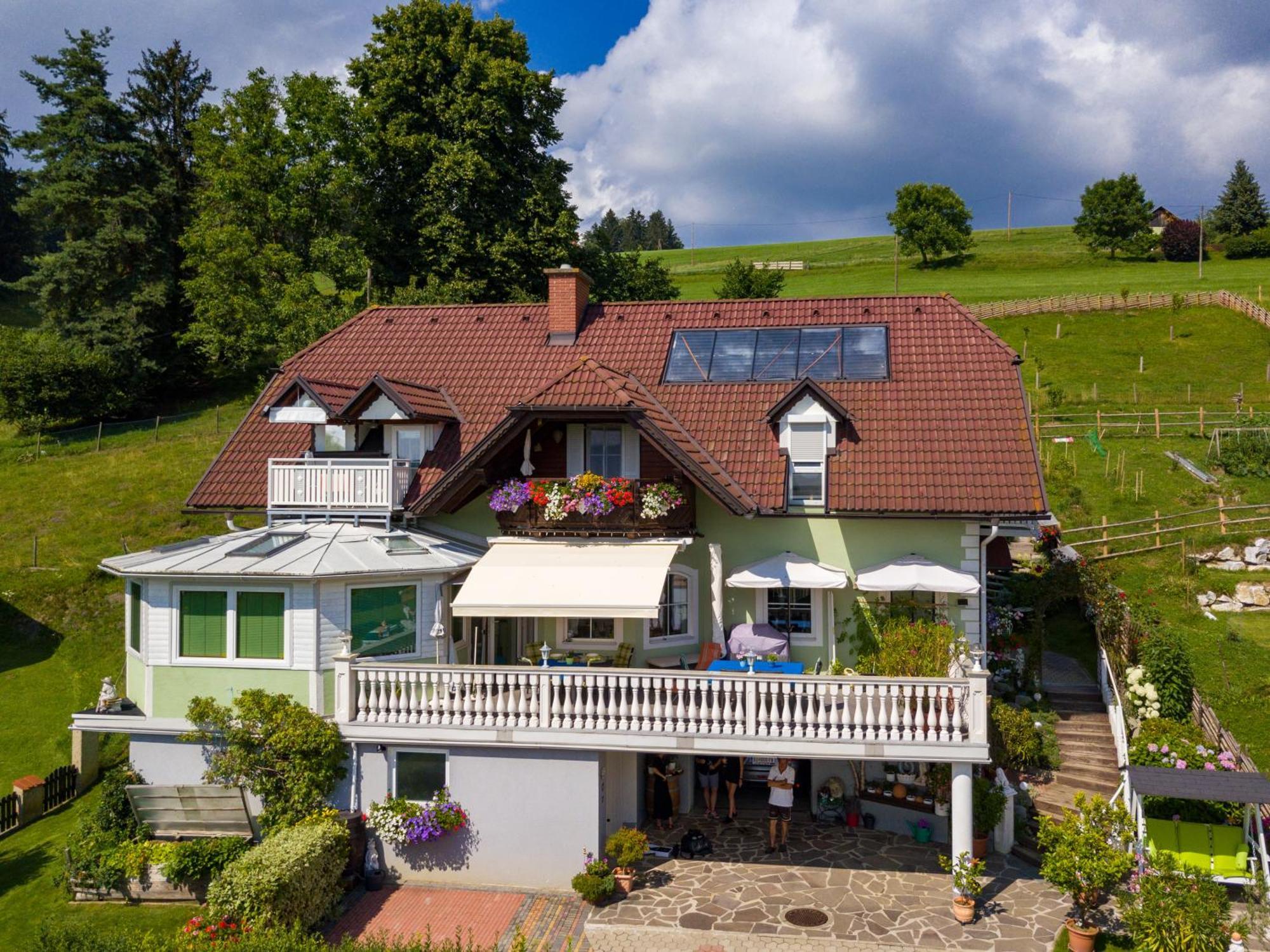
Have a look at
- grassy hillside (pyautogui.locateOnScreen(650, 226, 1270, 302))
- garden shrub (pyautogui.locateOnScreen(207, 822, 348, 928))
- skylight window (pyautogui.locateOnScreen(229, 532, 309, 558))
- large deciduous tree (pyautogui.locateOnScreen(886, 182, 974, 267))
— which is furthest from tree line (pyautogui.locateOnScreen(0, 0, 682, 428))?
large deciduous tree (pyautogui.locateOnScreen(886, 182, 974, 267))

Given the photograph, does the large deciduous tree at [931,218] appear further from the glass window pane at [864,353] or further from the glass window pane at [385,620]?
the glass window pane at [385,620]

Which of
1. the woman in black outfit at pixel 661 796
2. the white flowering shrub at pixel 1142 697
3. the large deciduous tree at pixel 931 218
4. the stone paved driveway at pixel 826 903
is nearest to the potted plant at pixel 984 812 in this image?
the stone paved driveway at pixel 826 903

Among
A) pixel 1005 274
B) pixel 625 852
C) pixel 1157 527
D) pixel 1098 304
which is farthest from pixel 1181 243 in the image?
pixel 625 852

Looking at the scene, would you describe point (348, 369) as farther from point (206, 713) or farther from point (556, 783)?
point (556, 783)

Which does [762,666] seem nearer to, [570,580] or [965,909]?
[570,580]

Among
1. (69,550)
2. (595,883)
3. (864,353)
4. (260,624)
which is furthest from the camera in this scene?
(69,550)

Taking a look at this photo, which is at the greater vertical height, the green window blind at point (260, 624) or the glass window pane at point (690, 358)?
the glass window pane at point (690, 358)

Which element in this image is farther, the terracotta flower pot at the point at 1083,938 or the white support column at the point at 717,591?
the white support column at the point at 717,591
